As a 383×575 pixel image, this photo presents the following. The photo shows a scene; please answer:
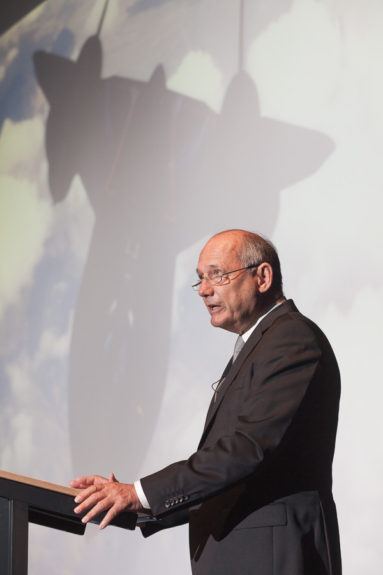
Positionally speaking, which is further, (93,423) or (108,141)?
(108,141)

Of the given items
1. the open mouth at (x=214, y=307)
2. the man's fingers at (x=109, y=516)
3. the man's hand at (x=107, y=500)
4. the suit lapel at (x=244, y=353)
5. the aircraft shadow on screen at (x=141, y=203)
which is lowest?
the man's fingers at (x=109, y=516)

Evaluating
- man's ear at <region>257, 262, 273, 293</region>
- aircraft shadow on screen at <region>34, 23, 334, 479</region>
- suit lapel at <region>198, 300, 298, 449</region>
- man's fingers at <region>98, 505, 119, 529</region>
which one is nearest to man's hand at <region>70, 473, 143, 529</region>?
man's fingers at <region>98, 505, 119, 529</region>

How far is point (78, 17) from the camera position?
4641mm

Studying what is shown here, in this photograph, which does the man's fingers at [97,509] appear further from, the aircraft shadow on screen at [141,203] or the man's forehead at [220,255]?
the aircraft shadow on screen at [141,203]

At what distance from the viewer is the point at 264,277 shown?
231 cm

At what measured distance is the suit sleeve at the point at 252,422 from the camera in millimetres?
1778

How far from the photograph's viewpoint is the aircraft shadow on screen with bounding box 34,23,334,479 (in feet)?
11.8

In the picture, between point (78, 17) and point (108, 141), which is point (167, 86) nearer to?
point (108, 141)

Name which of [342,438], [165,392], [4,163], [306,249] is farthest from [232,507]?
[4,163]

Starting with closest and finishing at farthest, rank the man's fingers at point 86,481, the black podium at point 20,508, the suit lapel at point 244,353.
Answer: the black podium at point 20,508 → the man's fingers at point 86,481 → the suit lapel at point 244,353

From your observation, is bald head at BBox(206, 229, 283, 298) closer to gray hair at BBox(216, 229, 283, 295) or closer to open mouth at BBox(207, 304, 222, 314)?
→ gray hair at BBox(216, 229, 283, 295)

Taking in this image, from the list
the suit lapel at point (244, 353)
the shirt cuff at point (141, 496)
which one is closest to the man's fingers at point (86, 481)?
the shirt cuff at point (141, 496)

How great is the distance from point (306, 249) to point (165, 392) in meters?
1.04

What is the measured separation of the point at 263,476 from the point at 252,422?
18 cm
